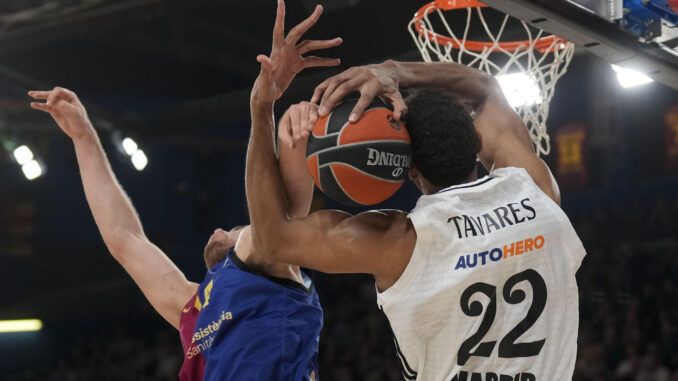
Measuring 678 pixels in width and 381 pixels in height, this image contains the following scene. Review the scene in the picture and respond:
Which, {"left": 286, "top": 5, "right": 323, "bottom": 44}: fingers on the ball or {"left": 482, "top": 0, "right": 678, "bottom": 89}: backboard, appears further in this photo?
{"left": 482, "top": 0, "right": 678, "bottom": 89}: backboard

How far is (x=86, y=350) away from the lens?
13.5 m

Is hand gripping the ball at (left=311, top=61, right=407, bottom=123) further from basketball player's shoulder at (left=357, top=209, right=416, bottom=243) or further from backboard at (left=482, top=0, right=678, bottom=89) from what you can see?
backboard at (left=482, top=0, right=678, bottom=89)

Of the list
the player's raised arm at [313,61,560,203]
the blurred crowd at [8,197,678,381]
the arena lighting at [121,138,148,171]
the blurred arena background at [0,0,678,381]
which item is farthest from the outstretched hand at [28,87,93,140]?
the arena lighting at [121,138,148,171]

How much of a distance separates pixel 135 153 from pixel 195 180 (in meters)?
3.44

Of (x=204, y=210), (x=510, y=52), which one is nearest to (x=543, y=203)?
(x=510, y=52)

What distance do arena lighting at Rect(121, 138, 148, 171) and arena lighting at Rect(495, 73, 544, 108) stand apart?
25.8 feet

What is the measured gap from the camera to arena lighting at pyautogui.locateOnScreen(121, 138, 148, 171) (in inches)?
433

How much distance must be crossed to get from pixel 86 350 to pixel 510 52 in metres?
11.3

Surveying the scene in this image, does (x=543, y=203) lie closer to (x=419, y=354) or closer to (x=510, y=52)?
(x=419, y=354)

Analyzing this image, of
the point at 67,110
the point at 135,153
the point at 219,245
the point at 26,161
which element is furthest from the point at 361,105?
the point at 135,153

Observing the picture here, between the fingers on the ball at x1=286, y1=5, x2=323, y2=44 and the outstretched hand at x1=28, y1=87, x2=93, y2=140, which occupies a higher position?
the fingers on the ball at x1=286, y1=5, x2=323, y2=44

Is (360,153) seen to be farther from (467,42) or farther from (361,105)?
(467,42)

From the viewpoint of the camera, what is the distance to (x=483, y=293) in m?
1.93

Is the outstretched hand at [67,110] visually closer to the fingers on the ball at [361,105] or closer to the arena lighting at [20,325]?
the fingers on the ball at [361,105]
